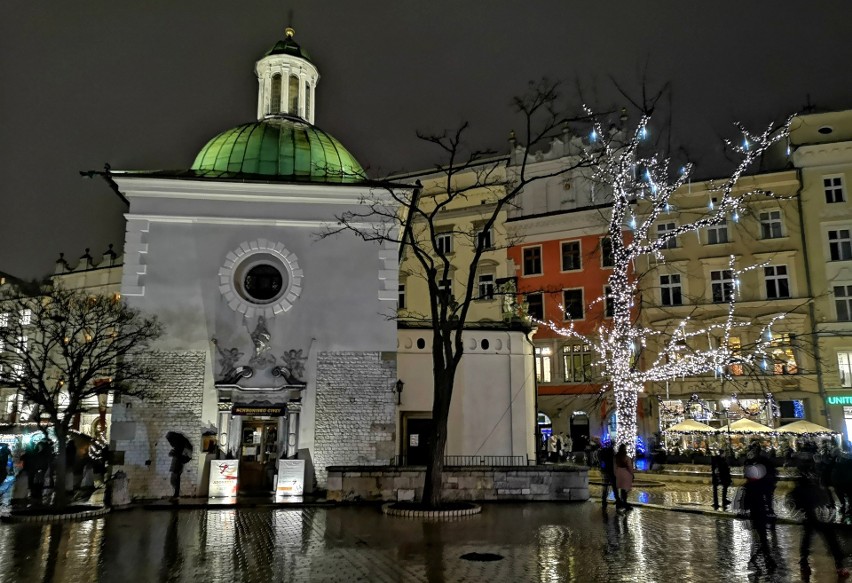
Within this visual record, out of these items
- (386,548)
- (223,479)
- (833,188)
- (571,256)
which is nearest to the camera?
(386,548)

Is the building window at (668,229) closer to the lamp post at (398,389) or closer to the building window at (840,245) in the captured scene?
the building window at (840,245)

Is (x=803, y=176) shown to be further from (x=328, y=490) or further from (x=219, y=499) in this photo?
(x=219, y=499)

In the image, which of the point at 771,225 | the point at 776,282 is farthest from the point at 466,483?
the point at 771,225

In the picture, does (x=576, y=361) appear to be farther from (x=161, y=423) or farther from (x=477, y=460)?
(x=161, y=423)

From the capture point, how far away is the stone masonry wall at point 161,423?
17.8 meters

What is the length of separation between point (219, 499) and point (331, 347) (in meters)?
4.88

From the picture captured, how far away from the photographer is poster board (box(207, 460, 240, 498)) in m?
17.2

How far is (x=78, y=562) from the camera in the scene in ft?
32.9

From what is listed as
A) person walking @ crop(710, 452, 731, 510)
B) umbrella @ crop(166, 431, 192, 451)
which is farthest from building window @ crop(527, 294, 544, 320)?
umbrella @ crop(166, 431, 192, 451)

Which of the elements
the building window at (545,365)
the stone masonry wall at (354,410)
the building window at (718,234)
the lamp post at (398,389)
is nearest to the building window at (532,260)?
the building window at (545,365)

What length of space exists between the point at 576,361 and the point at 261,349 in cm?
2239

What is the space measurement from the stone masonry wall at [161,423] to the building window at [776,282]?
91.4 feet

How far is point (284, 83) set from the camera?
24.2 m

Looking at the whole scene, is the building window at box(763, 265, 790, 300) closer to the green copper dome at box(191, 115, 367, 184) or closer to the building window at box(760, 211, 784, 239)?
the building window at box(760, 211, 784, 239)
